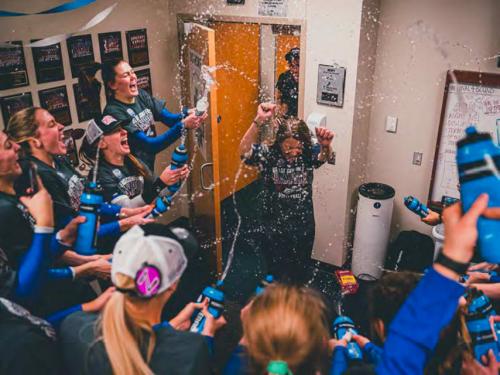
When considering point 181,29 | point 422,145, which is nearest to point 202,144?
point 181,29

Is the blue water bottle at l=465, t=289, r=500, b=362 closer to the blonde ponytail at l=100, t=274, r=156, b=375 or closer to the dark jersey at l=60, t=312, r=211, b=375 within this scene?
the dark jersey at l=60, t=312, r=211, b=375

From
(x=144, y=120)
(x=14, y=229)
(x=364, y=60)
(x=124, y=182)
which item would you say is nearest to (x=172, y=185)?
(x=124, y=182)

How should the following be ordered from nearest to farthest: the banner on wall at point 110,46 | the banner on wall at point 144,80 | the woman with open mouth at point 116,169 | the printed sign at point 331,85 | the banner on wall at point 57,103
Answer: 1. the woman with open mouth at point 116,169
2. the banner on wall at point 57,103
3. the printed sign at point 331,85
4. the banner on wall at point 110,46
5. the banner on wall at point 144,80

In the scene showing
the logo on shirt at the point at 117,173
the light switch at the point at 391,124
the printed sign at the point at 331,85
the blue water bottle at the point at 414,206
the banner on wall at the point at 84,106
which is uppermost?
the printed sign at the point at 331,85

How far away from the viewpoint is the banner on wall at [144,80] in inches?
141

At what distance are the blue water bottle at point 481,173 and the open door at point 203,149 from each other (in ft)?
6.55

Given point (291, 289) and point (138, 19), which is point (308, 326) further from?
point (138, 19)

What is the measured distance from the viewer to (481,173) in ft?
4.12

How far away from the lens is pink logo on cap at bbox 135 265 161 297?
4.37ft

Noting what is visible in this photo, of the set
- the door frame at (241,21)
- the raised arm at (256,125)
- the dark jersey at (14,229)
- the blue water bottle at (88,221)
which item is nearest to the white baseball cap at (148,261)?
the blue water bottle at (88,221)

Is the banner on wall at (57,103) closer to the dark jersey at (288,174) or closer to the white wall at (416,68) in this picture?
the dark jersey at (288,174)

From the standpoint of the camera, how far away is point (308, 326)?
4.06ft

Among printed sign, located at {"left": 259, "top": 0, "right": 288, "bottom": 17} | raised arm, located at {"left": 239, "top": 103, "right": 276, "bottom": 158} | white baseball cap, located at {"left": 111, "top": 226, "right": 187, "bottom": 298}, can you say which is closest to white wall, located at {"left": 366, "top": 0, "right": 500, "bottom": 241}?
printed sign, located at {"left": 259, "top": 0, "right": 288, "bottom": 17}

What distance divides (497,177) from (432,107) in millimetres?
2206
